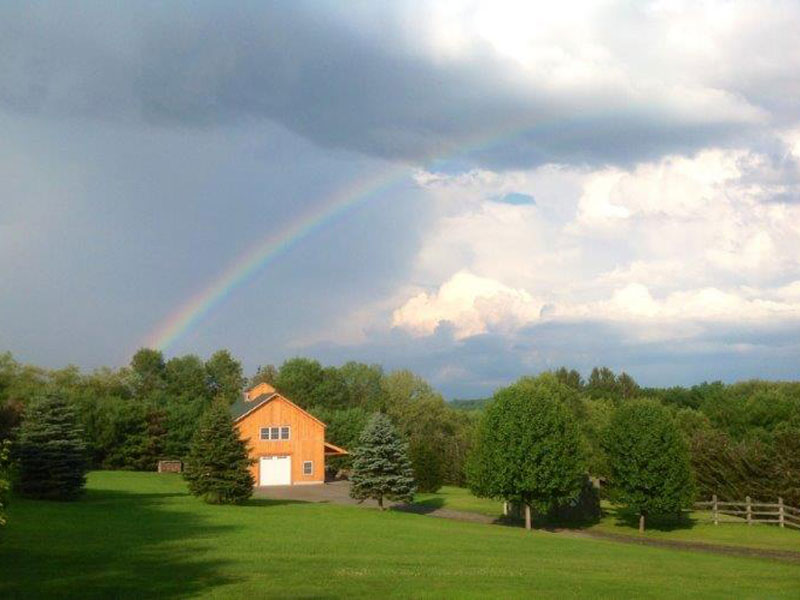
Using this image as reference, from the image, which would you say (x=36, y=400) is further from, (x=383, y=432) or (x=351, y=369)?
(x=351, y=369)

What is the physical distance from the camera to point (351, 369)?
382 feet

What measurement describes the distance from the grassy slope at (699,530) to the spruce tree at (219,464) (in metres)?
14.3

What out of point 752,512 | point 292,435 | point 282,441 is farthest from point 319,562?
point 292,435

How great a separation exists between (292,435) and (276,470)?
113 inches

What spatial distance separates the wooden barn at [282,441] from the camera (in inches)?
2539

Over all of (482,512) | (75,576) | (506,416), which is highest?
(506,416)

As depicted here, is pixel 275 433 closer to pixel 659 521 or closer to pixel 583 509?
pixel 583 509

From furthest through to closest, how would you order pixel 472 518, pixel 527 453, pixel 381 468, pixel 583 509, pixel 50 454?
pixel 583 509
pixel 381 468
pixel 472 518
pixel 527 453
pixel 50 454

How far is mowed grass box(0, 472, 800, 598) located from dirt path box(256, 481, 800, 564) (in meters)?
3.51

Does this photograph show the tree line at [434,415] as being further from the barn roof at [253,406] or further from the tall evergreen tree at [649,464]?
the barn roof at [253,406]

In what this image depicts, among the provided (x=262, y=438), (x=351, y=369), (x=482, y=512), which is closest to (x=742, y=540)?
(x=482, y=512)

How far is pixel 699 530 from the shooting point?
1626 inches

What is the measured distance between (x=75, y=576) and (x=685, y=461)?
3194 centimetres

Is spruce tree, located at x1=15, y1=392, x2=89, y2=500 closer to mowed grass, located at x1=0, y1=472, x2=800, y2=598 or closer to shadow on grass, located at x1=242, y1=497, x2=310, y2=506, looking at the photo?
mowed grass, located at x1=0, y1=472, x2=800, y2=598
